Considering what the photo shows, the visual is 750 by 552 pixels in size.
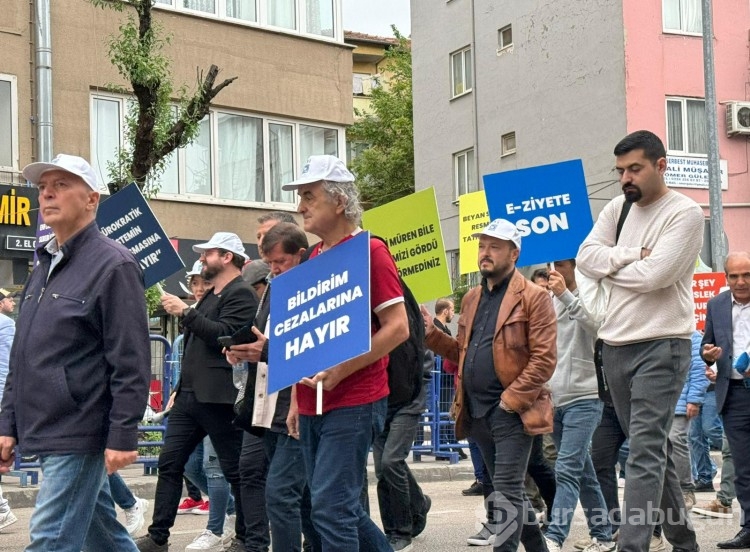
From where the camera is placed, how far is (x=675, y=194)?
6.80 metres

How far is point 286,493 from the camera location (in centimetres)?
664

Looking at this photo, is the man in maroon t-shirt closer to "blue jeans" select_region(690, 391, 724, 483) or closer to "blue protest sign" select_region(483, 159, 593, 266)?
"blue protest sign" select_region(483, 159, 593, 266)

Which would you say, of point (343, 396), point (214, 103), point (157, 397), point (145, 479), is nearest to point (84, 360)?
point (343, 396)

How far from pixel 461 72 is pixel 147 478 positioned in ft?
79.7

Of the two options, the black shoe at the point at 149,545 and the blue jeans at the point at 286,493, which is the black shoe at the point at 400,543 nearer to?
the black shoe at the point at 149,545

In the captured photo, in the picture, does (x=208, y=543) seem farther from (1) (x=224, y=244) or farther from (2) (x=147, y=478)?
(2) (x=147, y=478)

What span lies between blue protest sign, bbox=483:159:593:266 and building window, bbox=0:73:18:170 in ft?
41.3

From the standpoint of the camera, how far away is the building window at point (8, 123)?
2023 cm

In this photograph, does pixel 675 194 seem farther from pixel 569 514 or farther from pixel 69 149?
pixel 69 149

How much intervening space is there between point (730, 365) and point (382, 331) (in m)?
4.08

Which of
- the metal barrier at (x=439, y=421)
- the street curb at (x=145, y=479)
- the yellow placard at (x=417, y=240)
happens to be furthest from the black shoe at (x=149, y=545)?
the metal barrier at (x=439, y=421)

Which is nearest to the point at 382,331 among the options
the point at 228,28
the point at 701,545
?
the point at 701,545

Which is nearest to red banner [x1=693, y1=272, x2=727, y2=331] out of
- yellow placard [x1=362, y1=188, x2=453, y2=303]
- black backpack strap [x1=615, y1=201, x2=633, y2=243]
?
yellow placard [x1=362, y1=188, x2=453, y2=303]

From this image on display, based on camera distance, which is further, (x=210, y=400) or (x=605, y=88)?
(x=605, y=88)
